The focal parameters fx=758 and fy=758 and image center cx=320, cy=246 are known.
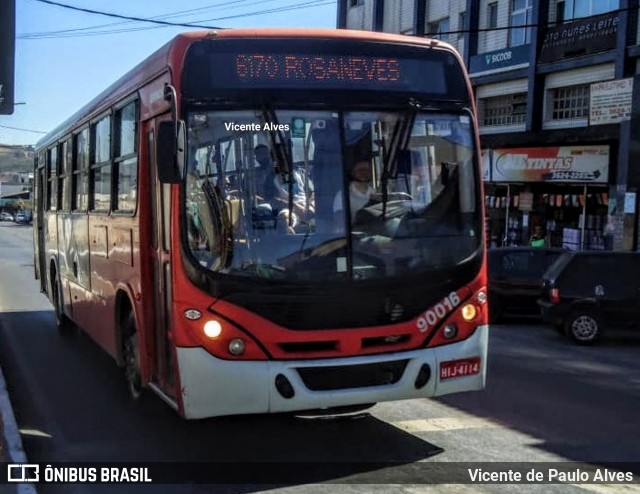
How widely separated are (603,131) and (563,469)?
17.4 m

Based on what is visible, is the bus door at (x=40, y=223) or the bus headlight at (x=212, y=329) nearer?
the bus headlight at (x=212, y=329)

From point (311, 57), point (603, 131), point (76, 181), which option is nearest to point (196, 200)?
point (311, 57)

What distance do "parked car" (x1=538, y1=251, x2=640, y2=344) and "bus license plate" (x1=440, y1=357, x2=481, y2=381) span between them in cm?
704

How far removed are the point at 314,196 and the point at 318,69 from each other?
3.23 feet

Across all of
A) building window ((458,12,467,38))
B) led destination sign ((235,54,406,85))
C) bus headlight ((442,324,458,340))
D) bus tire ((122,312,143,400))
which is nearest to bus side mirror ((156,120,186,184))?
led destination sign ((235,54,406,85))

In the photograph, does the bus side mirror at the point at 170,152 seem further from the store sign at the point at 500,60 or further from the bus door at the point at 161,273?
the store sign at the point at 500,60

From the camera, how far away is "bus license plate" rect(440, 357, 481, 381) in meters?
5.77

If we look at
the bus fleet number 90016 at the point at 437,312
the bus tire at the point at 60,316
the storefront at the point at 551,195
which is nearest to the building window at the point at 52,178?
the bus tire at the point at 60,316

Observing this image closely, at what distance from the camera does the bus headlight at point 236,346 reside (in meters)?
5.30

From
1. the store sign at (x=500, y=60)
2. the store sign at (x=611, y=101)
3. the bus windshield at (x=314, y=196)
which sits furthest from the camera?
the store sign at (x=500, y=60)

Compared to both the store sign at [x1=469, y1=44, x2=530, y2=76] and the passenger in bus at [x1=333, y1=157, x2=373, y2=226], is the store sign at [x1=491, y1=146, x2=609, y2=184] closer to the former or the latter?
the store sign at [x1=469, y1=44, x2=530, y2=76]

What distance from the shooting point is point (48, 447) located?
20.1 feet

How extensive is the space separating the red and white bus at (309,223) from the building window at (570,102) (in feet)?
58.4

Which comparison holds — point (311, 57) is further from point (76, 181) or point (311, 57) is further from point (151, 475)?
point (76, 181)
